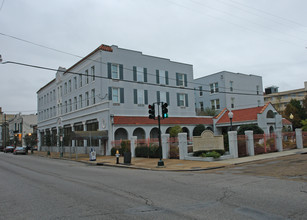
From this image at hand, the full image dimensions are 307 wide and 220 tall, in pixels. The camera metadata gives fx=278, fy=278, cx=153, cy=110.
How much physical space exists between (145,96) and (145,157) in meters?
11.4

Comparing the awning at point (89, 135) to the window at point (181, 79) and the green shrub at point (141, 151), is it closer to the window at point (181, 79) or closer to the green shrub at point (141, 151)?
the green shrub at point (141, 151)

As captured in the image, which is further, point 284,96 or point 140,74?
point 284,96

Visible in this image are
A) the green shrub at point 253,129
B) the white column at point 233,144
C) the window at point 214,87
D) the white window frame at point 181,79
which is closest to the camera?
the white column at point 233,144

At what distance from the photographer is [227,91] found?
4406 centimetres

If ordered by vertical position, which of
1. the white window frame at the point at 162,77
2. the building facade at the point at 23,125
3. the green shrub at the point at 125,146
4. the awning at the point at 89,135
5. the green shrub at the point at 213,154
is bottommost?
the green shrub at the point at 213,154

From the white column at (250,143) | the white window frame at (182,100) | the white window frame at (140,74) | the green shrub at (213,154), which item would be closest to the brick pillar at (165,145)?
the green shrub at (213,154)

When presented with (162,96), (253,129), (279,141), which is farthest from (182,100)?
(279,141)

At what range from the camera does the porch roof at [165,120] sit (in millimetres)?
30791

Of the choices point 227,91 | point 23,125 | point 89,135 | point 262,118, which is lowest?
point 89,135

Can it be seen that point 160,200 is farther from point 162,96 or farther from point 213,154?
point 162,96

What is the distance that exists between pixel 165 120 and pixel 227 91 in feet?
47.6

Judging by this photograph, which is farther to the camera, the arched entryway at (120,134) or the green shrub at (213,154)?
the arched entryway at (120,134)

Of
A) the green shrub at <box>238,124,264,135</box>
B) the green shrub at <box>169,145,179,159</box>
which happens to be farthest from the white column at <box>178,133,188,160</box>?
the green shrub at <box>238,124,264,135</box>

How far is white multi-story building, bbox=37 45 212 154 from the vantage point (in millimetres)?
31562
